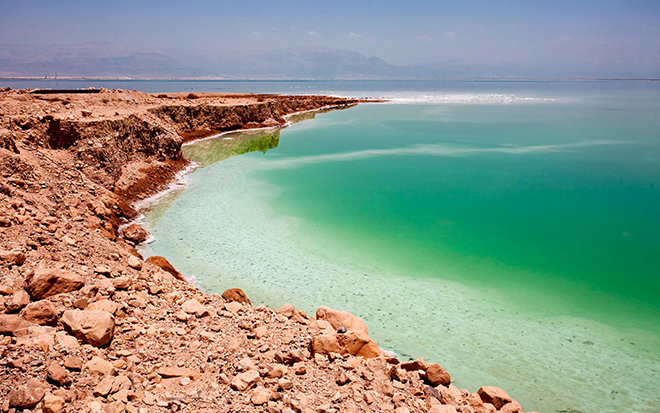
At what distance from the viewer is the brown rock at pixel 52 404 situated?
369 cm

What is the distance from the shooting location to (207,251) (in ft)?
37.6

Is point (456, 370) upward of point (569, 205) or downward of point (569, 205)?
downward

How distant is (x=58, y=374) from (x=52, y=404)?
0.39 metres

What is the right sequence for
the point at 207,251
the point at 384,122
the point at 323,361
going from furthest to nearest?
the point at 384,122 < the point at 207,251 < the point at 323,361

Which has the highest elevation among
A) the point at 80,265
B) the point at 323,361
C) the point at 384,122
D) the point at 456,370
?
the point at 384,122

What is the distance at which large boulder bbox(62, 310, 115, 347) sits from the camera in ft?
15.6

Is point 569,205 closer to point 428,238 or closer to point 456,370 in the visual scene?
point 428,238

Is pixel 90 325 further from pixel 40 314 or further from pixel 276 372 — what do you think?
pixel 276 372

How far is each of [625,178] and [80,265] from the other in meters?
24.3

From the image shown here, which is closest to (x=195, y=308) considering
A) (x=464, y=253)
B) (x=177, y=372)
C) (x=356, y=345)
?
(x=177, y=372)

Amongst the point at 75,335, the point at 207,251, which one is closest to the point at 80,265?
the point at 75,335

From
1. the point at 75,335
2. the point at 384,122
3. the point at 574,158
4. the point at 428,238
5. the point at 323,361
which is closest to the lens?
the point at 75,335

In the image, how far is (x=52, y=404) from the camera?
3723mm

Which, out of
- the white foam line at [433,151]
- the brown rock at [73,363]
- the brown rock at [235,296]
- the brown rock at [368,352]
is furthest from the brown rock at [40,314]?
the white foam line at [433,151]
